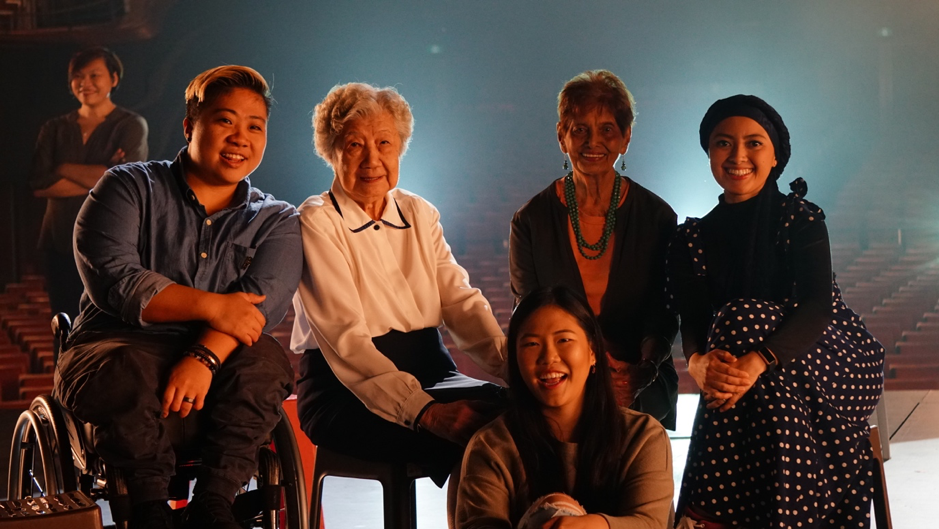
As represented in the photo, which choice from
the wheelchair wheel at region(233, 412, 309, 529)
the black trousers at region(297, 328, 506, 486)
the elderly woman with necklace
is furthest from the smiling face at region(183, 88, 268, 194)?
the elderly woman with necklace

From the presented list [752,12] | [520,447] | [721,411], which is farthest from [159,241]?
[752,12]

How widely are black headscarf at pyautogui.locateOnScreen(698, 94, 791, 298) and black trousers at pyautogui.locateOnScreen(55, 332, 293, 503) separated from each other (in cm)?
114

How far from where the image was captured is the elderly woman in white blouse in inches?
85.4

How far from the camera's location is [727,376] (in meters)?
2.09

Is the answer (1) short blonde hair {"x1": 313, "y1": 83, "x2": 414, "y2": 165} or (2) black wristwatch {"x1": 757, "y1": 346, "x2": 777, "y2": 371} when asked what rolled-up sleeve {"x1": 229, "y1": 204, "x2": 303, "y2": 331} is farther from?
(2) black wristwatch {"x1": 757, "y1": 346, "x2": 777, "y2": 371}

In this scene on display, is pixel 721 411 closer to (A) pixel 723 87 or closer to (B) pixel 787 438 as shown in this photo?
(B) pixel 787 438

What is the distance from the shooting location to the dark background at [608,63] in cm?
668

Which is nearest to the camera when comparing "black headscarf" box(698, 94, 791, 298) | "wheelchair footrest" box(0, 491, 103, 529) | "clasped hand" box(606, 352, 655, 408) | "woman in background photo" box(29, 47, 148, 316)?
"wheelchair footrest" box(0, 491, 103, 529)

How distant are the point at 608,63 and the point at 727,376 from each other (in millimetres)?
5159

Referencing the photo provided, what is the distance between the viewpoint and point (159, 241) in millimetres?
2088

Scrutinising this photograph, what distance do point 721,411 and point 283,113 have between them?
16.6ft

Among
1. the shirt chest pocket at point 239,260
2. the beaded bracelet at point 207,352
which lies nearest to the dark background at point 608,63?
the shirt chest pocket at point 239,260

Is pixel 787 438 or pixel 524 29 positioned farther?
pixel 524 29

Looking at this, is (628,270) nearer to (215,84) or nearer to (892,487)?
(215,84)
